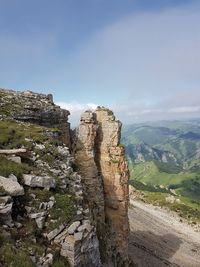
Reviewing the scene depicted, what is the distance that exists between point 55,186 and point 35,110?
24.2 m

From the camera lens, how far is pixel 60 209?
26906mm

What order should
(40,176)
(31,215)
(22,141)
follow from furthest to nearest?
(22,141)
(40,176)
(31,215)

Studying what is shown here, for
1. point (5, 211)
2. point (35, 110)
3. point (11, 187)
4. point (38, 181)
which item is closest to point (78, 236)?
point (5, 211)

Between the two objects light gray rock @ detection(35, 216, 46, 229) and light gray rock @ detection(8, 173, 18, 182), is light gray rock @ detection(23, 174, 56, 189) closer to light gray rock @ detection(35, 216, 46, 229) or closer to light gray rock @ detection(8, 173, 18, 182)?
light gray rock @ detection(8, 173, 18, 182)

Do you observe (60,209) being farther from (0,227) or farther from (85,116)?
(85,116)

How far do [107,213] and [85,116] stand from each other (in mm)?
15569

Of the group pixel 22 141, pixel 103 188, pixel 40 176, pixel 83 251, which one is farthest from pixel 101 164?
pixel 83 251

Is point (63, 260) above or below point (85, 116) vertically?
below

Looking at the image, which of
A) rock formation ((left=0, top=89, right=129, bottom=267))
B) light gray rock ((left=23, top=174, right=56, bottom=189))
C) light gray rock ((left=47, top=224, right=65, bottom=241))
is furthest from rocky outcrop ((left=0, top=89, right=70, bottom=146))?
light gray rock ((left=47, top=224, right=65, bottom=241))

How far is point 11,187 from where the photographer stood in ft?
85.0

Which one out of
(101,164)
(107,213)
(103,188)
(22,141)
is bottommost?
(107,213)

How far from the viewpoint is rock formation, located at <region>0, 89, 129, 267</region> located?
24.2 m

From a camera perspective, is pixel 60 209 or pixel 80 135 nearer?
pixel 60 209

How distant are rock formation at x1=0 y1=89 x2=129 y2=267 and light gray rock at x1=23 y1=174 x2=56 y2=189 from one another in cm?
8
